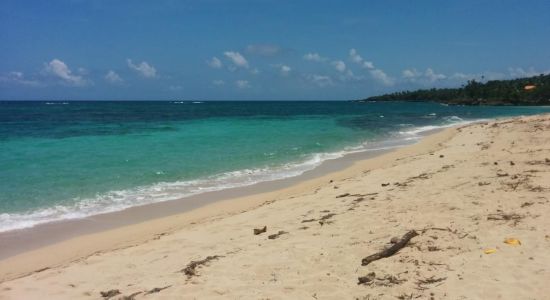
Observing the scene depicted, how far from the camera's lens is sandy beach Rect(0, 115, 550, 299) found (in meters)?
4.75

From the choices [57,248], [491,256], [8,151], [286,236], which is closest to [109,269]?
[57,248]

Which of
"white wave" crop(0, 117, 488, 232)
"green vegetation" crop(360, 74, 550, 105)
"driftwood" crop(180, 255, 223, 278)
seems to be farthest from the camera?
"green vegetation" crop(360, 74, 550, 105)

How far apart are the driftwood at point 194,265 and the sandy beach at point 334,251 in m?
0.02

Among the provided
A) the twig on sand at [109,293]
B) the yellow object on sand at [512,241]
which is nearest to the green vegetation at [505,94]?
the yellow object on sand at [512,241]

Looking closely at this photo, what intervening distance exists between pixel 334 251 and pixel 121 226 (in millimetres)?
5102

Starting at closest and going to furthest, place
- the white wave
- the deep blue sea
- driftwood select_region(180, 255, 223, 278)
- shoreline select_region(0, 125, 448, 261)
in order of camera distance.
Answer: driftwood select_region(180, 255, 223, 278), shoreline select_region(0, 125, 448, 261), the white wave, the deep blue sea

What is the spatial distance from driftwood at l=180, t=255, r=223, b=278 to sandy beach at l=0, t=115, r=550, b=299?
0.02m

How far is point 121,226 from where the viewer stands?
29.5ft

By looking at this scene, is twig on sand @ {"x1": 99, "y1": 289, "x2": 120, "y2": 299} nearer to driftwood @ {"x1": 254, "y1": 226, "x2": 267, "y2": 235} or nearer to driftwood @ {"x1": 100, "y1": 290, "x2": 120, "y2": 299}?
driftwood @ {"x1": 100, "y1": 290, "x2": 120, "y2": 299}

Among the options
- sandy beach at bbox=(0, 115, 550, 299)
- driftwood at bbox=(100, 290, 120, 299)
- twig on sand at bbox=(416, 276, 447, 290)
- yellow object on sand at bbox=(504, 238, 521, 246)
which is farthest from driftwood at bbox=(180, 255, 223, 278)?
yellow object on sand at bbox=(504, 238, 521, 246)

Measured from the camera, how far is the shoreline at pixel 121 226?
24.2ft

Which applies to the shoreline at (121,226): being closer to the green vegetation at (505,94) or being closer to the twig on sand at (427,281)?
the twig on sand at (427,281)

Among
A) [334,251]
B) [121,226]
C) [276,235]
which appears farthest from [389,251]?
[121,226]

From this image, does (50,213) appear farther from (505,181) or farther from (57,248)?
(505,181)
